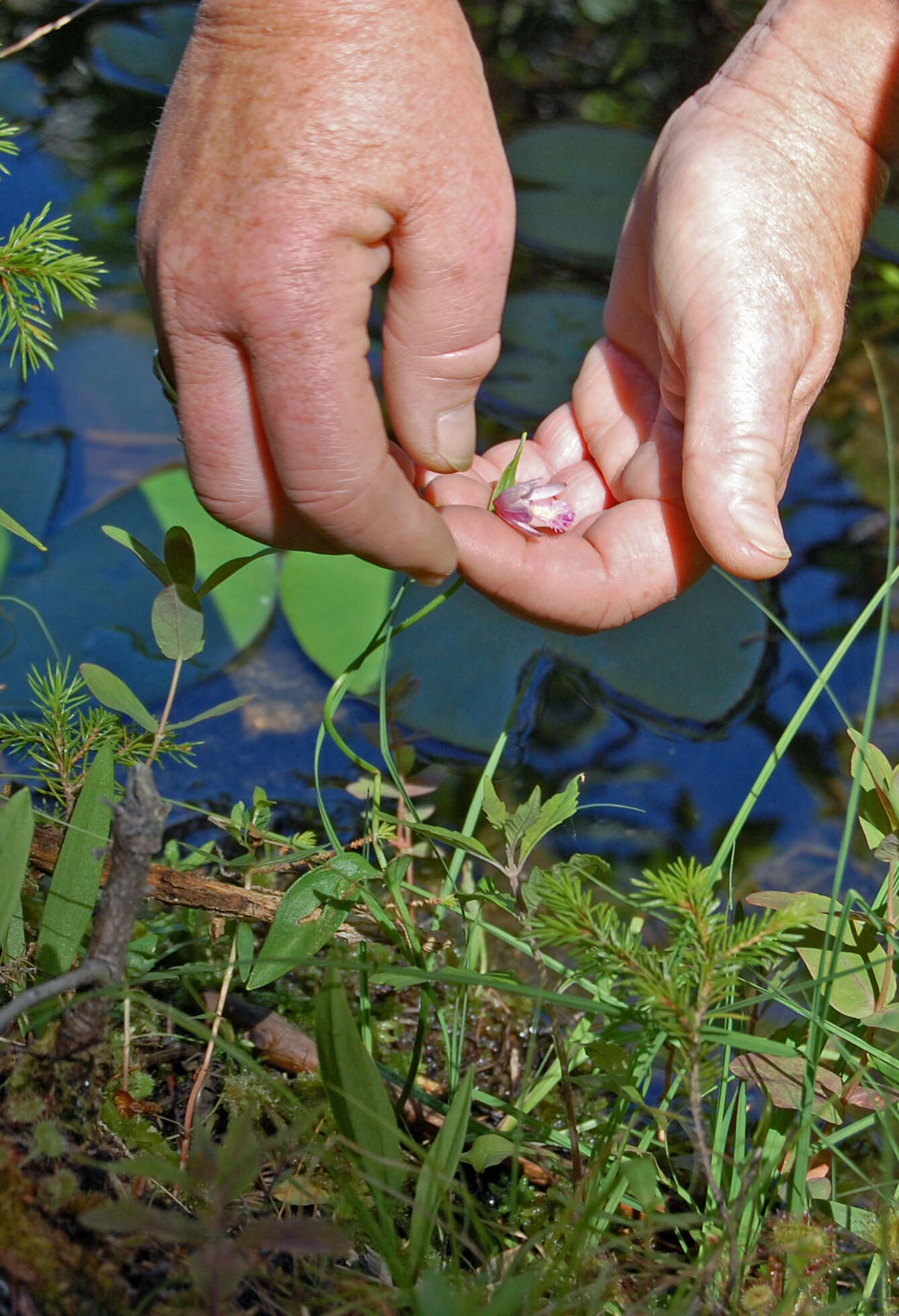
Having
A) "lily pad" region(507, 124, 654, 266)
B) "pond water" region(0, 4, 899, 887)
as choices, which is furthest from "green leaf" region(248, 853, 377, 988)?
"lily pad" region(507, 124, 654, 266)

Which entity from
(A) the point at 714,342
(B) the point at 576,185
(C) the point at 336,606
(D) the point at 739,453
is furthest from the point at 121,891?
(B) the point at 576,185

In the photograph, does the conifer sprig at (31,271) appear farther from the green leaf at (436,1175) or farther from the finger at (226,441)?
the green leaf at (436,1175)

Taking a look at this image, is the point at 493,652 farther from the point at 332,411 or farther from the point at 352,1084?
the point at 352,1084

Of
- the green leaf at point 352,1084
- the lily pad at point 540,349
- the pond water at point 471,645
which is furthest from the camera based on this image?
the lily pad at point 540,349

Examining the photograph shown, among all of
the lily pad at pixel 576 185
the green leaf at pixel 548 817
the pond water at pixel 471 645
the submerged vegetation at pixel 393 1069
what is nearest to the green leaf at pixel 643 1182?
the submerged vegetation at pixel 393 1069

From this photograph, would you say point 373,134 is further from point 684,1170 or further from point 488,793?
point 684,1170

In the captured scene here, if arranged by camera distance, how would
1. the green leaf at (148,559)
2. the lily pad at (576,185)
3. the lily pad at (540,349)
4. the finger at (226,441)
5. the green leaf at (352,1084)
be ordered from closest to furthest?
1. the green leaf at (352,1084)
2. the green leaf at (148,559)
3. the finger at (226,441)
4. the lily pad at (540,349)
5. the lily pad at (576,185)

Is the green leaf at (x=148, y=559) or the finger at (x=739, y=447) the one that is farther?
the finger at (x=739, y=447)

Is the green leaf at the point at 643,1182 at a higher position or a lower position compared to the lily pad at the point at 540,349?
higher
